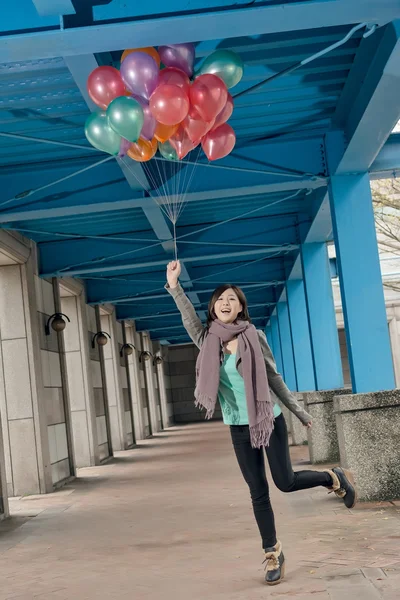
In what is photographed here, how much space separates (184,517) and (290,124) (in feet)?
14.3

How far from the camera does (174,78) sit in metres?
5.66

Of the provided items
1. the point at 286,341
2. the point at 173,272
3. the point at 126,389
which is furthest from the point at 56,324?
the point at 286,341

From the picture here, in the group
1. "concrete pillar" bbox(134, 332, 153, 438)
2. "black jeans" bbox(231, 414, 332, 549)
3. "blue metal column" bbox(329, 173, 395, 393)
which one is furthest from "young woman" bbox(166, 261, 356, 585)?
"concrete pillar" bbox(134, 332, 153, 438)

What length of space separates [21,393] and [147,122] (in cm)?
750

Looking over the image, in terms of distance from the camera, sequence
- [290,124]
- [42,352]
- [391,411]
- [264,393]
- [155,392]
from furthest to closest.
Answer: [155,392]
[42,352]
[290,124]
[391,411]
[264,393]

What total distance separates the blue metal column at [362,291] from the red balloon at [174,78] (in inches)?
147

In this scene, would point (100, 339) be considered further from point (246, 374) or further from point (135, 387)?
point (246, 374)

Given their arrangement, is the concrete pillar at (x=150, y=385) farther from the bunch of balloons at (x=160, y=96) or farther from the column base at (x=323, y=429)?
the bunch of balloons at (x=160, y=96)

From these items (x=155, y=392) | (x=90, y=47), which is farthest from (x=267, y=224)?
(x=155, y=392)

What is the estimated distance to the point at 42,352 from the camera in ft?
43.8

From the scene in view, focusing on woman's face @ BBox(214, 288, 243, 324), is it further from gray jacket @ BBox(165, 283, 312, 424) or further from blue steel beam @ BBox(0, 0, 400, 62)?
blue steel beam @ BBox(0, 0, 400, 62)

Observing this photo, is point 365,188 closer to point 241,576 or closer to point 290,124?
point 290,124

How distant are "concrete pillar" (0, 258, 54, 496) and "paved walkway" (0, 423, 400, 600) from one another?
67 centimetres

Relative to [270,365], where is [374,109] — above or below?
above
